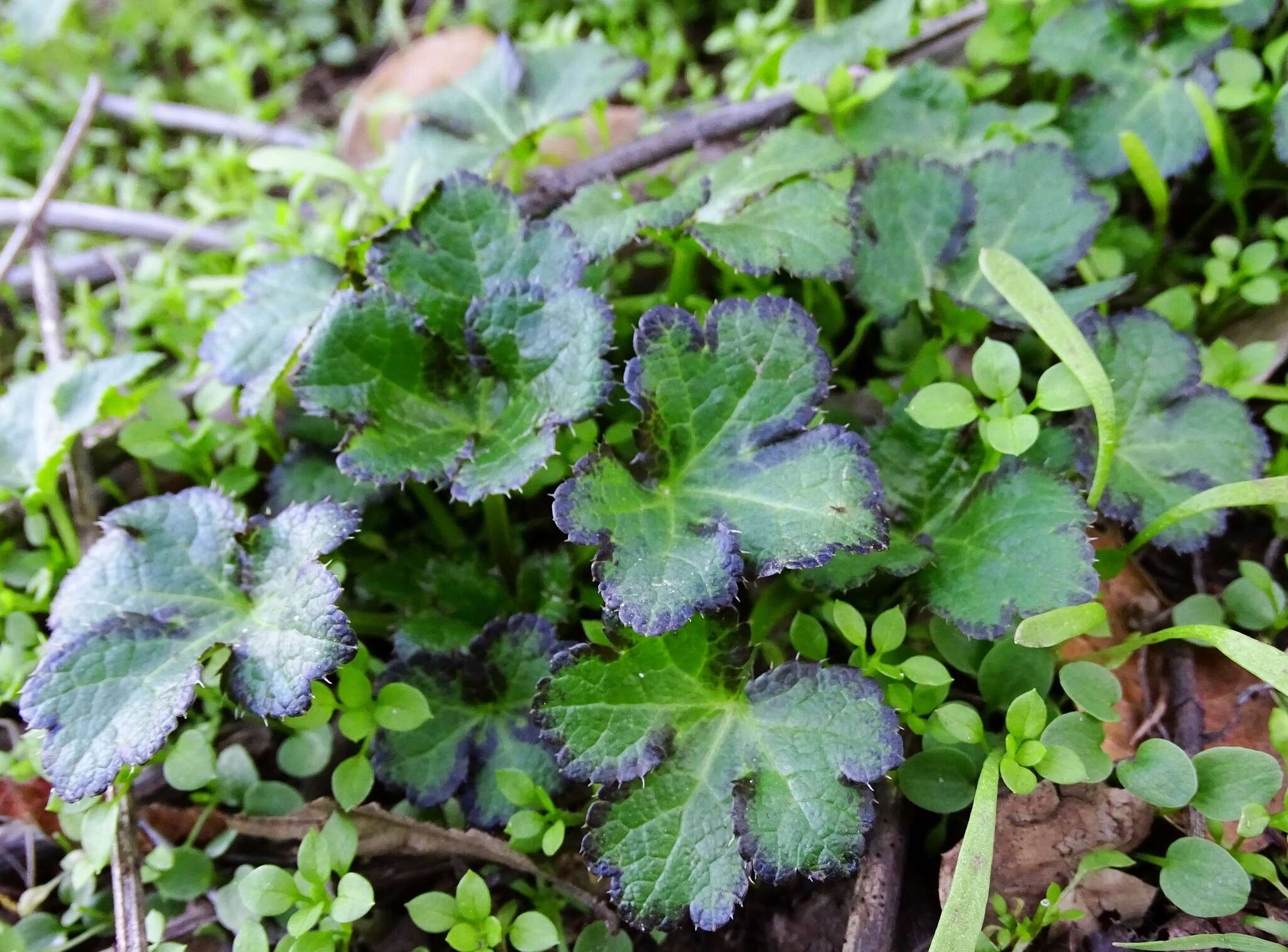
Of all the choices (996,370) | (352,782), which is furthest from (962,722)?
(352,782)

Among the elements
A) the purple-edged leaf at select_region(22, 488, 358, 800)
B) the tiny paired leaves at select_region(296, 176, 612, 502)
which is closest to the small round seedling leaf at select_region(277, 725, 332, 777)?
the purple-edged leaf at select_region(22, 488, 358, 800)

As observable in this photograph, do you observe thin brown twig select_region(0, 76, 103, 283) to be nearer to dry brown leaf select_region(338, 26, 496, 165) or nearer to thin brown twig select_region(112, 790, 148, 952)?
dry brown leaf select_region(338, 26, 496, 165)

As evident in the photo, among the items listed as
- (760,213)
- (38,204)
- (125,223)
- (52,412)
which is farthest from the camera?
(125,223)

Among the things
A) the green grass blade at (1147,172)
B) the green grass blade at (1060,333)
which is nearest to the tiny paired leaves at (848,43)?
the green grass blade at (1147,172)

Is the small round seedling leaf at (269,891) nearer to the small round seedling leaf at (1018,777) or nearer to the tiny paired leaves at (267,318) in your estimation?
the tiny paired leaves at (267,318)

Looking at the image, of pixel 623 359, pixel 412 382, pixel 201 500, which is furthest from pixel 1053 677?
pixel 201 500

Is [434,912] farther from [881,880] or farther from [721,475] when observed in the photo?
[721,475]

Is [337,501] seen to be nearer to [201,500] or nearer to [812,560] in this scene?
[201,500]
